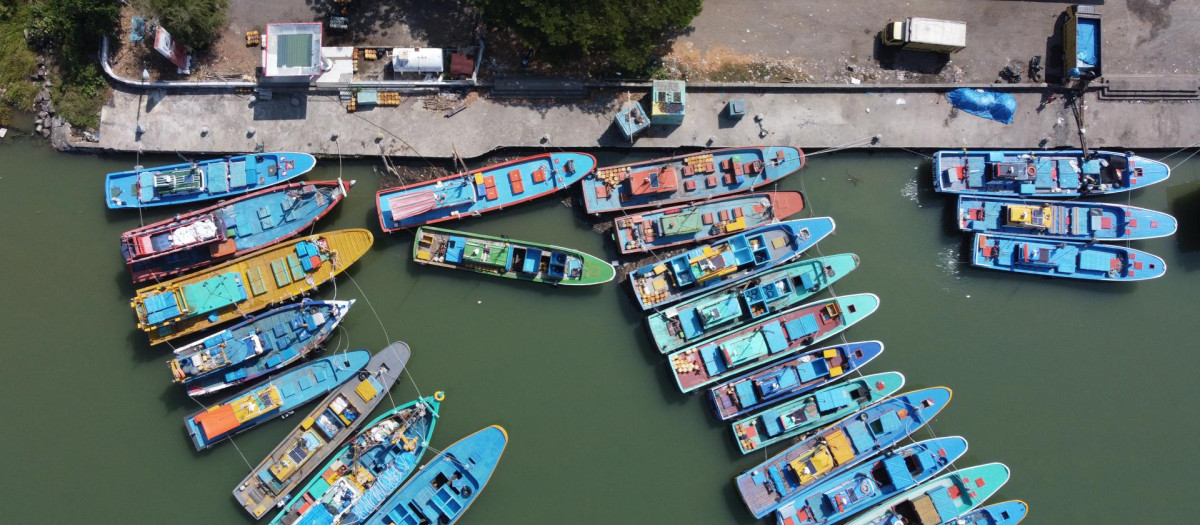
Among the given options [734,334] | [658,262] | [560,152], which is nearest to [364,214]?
[560,152]

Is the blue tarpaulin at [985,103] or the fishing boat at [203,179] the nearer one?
the fishing boat at [203,179]

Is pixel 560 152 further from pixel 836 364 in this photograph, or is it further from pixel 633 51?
pixel 836 364

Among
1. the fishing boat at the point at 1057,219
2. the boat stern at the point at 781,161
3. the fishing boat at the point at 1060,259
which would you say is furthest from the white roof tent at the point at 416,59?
the fishing boat at the point at 1060,259

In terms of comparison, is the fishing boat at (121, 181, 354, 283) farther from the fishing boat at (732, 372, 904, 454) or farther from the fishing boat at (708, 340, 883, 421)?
the fishing boat at (732, 372, 904, 454)

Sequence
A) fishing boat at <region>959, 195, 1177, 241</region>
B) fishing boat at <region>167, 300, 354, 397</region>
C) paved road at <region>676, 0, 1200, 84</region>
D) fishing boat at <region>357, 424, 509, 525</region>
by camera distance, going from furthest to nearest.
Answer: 1. paved road at <region>676, 0, 1200, 84</region>
2. fishing boat at <region>959, 195, 1177, 241</region>
3. fishing boat at <region>357, 424, 509, 525</region>
4. fishing boat at <region>167, 300, 354, 397</region>

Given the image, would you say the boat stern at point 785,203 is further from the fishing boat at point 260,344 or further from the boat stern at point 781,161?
the fishing boat at point 260,344

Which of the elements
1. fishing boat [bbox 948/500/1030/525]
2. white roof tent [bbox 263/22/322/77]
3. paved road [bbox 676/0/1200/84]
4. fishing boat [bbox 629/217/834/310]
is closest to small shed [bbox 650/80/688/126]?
paved road [bbox 676/0/1200/84]
